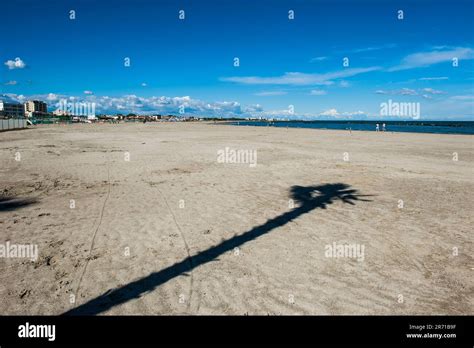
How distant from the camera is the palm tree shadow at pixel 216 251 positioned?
545 cm

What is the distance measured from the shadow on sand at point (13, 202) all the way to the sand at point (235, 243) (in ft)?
0.22

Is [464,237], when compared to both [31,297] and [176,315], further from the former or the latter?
[31,297]

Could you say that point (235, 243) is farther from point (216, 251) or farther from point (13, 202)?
point (13, 202)

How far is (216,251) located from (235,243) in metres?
0.67

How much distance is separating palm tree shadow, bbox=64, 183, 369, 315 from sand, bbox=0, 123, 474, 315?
4 cm

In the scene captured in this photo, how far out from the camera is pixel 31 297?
5.58 metres

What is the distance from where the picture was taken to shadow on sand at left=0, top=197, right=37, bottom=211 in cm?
1053
